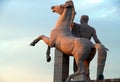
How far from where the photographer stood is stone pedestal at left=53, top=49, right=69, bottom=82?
1616cm

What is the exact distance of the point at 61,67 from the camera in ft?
53.2

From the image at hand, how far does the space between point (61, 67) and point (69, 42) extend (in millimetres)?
1078

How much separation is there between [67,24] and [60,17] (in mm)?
464

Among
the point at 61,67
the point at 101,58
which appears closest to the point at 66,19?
the point at 61,67

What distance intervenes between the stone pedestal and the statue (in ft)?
1.07

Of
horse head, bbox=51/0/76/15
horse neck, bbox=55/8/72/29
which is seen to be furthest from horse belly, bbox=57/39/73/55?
horse head, bbox=51/0/76/15

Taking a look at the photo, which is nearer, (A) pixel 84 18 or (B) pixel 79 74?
(B) pixel 79 74

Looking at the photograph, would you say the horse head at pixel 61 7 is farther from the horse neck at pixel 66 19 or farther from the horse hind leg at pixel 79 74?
the horse hind leg at pixel 79 74

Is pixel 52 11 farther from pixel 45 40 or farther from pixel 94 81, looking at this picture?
pixel 94 81

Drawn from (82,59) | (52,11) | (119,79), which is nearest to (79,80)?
(82,59)

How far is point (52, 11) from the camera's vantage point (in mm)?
17094

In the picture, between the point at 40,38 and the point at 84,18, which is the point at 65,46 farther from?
the point at 84,18

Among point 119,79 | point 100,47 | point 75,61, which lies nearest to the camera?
point 119,79

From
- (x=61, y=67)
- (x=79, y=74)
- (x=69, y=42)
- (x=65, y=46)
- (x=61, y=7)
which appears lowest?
(x=79, y=74)
